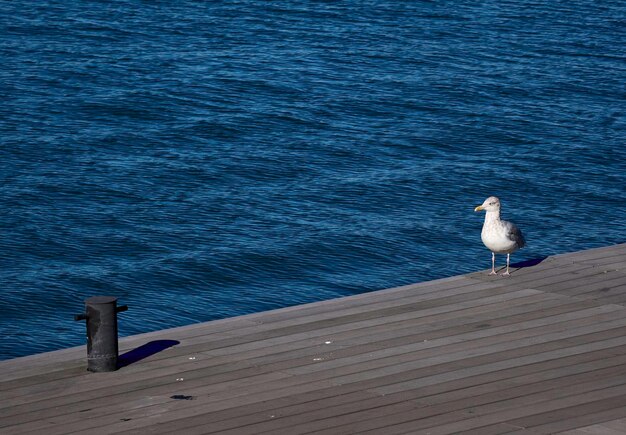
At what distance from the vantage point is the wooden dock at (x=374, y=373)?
10.7 m

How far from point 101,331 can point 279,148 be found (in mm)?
17180

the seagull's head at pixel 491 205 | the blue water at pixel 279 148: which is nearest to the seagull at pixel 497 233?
the seagull's head at pixel 491 205

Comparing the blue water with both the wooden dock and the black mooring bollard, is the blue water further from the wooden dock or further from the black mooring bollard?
the black mooring bollard

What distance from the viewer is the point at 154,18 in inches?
1591

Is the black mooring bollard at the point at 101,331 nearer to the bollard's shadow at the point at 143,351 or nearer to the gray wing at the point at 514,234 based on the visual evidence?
the bollard's shadow at the point at 143,351

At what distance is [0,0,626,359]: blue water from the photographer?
22.0 meters

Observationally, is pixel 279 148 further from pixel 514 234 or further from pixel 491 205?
pixel 514 234

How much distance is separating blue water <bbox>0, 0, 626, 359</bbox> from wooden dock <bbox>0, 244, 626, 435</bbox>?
6.48 m

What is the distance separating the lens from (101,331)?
12062 millimetres

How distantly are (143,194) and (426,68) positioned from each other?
1324 cm

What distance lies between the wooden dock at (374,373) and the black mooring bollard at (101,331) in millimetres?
220

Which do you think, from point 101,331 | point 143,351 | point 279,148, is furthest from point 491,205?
point 279,148

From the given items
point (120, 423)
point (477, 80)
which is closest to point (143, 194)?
point (477, 80)

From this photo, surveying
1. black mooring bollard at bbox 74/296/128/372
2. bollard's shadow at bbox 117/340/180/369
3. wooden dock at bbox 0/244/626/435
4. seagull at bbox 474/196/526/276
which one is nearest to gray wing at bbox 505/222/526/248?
seagull at bbox 474/196/526/276
